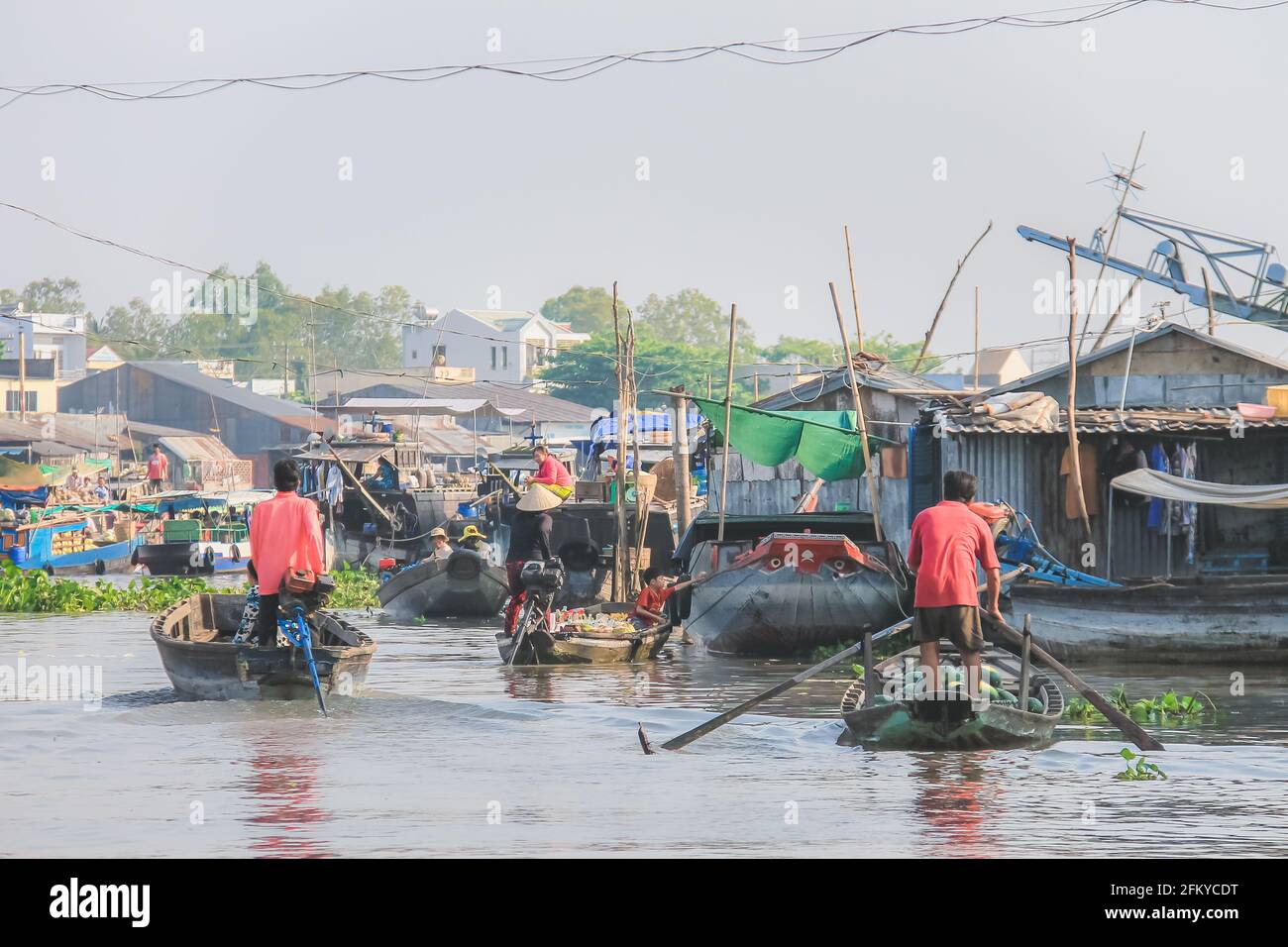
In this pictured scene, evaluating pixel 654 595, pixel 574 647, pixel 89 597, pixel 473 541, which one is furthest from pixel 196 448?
pixel 574 647

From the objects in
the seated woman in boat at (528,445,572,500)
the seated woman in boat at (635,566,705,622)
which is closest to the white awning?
the seated woman in boat at (528,445,572,500)

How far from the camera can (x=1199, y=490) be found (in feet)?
59.6

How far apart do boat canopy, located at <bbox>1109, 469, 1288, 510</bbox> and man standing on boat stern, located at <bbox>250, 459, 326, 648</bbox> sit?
9.42 m

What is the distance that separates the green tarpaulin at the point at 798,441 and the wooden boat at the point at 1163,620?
3.58 m

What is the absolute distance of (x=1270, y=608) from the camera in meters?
17.0

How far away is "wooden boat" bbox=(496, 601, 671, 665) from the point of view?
1725 centimetres

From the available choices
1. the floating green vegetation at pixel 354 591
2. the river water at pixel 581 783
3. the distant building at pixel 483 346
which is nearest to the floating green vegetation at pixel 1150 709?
the river water at pixel 581 783

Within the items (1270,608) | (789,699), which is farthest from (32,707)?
(1270,608)

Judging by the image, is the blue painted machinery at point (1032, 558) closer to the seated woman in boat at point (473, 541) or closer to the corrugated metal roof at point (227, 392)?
the seated woman in boat at point (473, 541)

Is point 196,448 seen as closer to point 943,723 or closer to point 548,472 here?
point 548,472

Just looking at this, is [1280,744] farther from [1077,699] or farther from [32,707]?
[32,707]

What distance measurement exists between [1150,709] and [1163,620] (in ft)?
12.2
